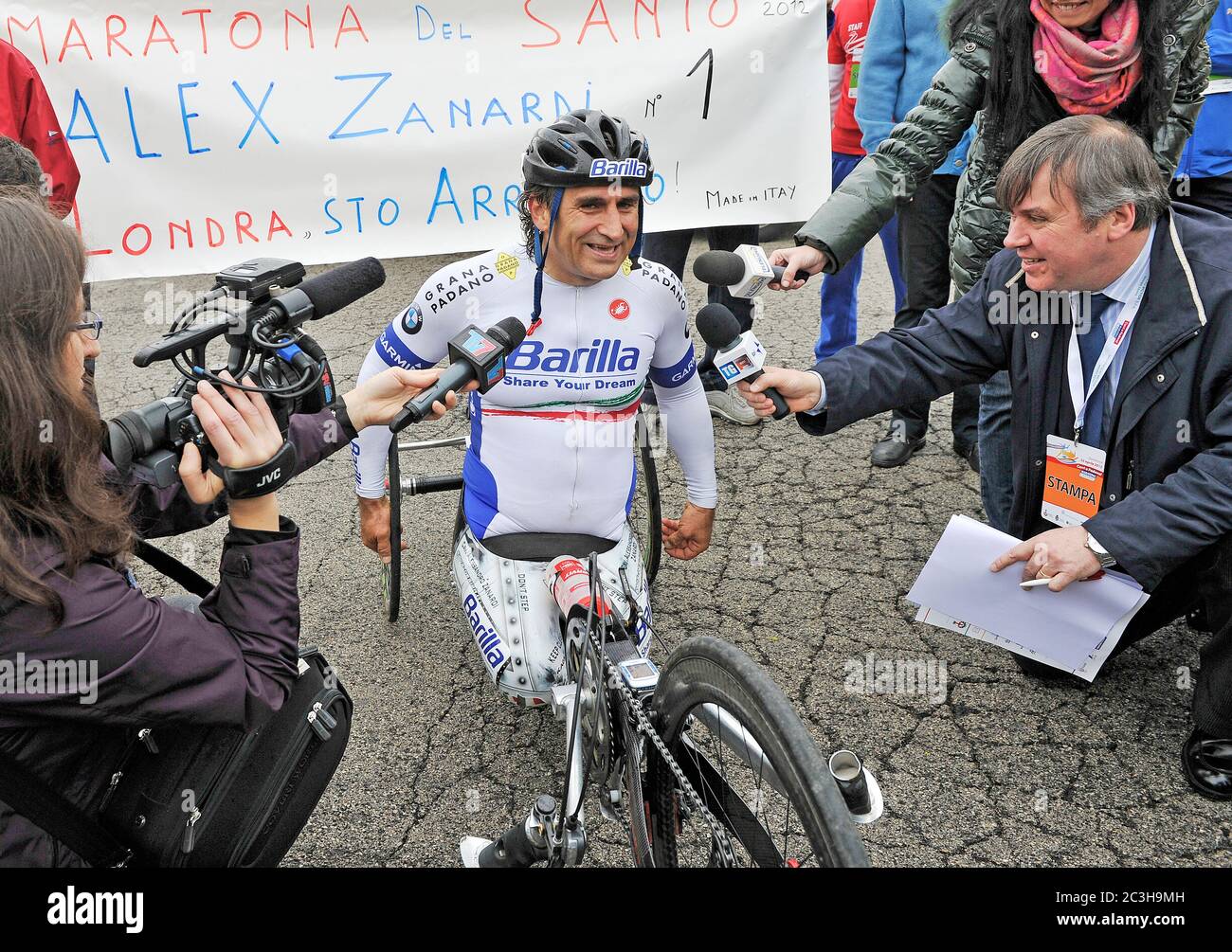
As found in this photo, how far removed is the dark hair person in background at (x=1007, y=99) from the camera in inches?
123

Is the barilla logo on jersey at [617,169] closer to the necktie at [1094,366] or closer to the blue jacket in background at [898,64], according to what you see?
the necktie at [1094,366]

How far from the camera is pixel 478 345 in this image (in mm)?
2010

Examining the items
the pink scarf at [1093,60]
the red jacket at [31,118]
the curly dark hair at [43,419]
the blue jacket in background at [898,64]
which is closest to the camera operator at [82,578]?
the curly dark hair at [43,419]

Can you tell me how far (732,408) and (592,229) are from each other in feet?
8.51

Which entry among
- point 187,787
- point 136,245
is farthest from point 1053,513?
point 136,245

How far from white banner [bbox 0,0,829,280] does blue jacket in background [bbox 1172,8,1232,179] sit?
63.0 inches

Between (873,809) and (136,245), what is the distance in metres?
3.96

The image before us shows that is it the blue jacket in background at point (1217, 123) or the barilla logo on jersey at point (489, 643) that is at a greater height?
the blue jacket in background at point (1217, 123)

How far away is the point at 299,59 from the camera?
4.48m

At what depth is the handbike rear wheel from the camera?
168 cm

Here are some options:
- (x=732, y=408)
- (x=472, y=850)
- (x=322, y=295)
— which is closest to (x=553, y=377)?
(x=322, y=295)

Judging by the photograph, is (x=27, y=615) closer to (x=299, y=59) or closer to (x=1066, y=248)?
(x=1066, y=248)

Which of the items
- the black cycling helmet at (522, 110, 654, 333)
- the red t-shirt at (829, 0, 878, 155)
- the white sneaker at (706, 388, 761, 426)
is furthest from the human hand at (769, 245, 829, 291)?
the red t-shirt at (829, 0, 878, 155)

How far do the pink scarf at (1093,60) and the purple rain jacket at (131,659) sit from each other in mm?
2494
